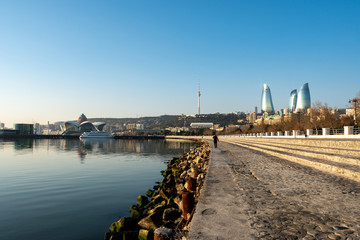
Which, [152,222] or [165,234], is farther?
[152,222]

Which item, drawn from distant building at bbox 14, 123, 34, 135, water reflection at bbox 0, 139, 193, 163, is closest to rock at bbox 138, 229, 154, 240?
water reflection at bbox 0, 139, 193, 163

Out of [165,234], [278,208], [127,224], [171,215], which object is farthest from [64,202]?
[278,208]

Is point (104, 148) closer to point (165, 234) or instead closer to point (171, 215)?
point (171, 215)

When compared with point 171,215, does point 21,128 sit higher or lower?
higher

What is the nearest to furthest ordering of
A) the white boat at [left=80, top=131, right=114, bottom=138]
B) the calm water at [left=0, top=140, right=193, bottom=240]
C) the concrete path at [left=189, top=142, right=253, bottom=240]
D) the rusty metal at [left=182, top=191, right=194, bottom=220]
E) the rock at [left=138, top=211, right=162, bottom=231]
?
the concrete path at [left=189, top=142, right=253, bottom=240] → the rusty metal at [left=182, top=191, right=194, bottom=220] → the rock at [left=138, top=211, right=162, bottom=231] → the calm water at [left=0, top=140, right=193, bottom=240] → the white boat at [left=80, top=131, right=114, bottom=138]

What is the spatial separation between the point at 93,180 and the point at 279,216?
15.6 metres

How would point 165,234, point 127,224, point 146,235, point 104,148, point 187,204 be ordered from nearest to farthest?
point 165,234, point 187,204, point 146,235, point 127,224, point 104,148

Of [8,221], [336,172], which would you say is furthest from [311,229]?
[8,221]

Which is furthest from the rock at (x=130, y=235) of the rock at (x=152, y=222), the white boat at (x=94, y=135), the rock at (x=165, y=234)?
the white boat at (x=94, y=135)

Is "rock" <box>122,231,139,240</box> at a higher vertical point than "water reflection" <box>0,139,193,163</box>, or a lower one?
higher

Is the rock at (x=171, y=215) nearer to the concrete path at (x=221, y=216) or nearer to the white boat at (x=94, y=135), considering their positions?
the concrete path at (x=221, y=216)

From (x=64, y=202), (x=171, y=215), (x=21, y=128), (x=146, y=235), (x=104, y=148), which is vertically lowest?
(x=104, y=148)

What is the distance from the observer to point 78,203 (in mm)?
11773

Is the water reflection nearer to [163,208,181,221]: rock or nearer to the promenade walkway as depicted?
[163,208,181,221]: rock
